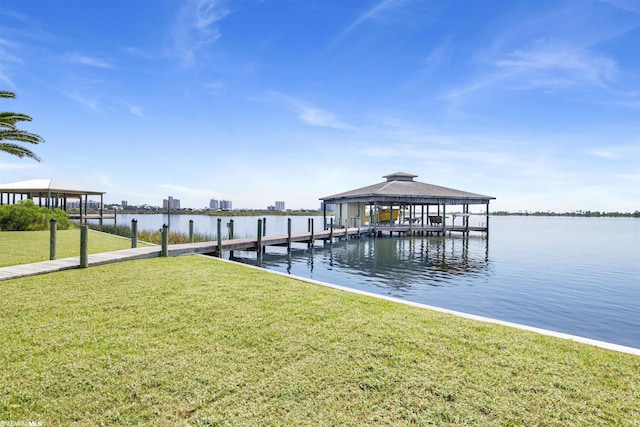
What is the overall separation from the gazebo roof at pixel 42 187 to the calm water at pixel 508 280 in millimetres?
20582

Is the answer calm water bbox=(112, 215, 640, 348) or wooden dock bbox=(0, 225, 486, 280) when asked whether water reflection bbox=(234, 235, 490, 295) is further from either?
wooden dock bbox=(0, 225, 486, 280)

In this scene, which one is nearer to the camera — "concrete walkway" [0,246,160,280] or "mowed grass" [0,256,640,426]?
"mowed grass" [0,256,640,426]

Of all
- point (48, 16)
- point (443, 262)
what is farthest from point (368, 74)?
point (48, 16)

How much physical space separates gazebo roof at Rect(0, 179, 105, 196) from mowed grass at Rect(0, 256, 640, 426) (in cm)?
2975

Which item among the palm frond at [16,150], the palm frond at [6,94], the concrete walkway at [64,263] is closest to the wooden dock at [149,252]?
the concrete walkway at [64,263]

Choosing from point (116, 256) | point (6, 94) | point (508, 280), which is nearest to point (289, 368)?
point (116, 256)

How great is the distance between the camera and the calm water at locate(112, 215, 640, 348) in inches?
324

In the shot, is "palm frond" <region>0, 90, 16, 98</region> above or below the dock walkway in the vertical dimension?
above

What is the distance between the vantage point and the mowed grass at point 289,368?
9.25 ft

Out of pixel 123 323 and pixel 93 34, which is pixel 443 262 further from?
pixel 93 34

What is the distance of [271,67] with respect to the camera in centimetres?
1609

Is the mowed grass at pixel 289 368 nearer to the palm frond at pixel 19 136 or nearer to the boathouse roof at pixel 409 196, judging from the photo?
the palm frond at pixel 19 136

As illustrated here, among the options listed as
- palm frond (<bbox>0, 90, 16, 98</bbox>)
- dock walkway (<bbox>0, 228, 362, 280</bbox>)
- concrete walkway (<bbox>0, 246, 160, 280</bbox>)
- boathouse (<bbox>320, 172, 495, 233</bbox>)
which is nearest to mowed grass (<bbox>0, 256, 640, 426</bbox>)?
concrete walkway (<bbox>0, 246, 160, 280</bbox>)

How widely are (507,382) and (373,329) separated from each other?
1.64m
